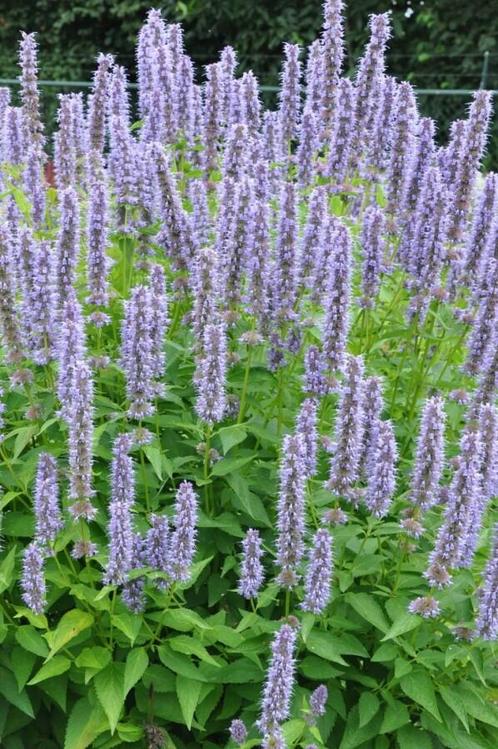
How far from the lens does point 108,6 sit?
23.9 m

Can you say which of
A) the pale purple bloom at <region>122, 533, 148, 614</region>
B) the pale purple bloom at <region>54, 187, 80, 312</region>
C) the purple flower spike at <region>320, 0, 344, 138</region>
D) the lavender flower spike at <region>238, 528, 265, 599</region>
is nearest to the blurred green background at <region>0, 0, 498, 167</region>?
the purple flower spike at <region>320, 0, 344, 138</region>

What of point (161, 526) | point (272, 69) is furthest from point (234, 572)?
point (272, 69)

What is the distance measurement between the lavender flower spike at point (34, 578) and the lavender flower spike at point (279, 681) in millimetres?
935

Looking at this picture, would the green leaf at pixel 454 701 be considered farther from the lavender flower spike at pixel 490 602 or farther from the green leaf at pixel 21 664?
the green leaf at pixel 21 664

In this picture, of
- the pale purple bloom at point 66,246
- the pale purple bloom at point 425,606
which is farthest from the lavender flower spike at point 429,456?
the pale purple bloom at point 66,246

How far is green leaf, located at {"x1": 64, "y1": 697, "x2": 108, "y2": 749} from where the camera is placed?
429 cm

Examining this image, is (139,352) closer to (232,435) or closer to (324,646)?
(232,435)

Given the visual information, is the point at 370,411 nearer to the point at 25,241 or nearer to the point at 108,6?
the point at 25,241

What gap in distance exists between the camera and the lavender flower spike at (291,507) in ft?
12.8

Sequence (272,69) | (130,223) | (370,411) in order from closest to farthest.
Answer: (370,411), (130,223), (272,69)

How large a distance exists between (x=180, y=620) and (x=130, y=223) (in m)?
2.04

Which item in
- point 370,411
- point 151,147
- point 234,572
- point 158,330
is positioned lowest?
point 234,572

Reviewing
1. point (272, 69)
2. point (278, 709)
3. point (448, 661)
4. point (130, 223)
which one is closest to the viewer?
point (278, 709)

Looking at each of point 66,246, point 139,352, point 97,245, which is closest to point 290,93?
point 97,245
